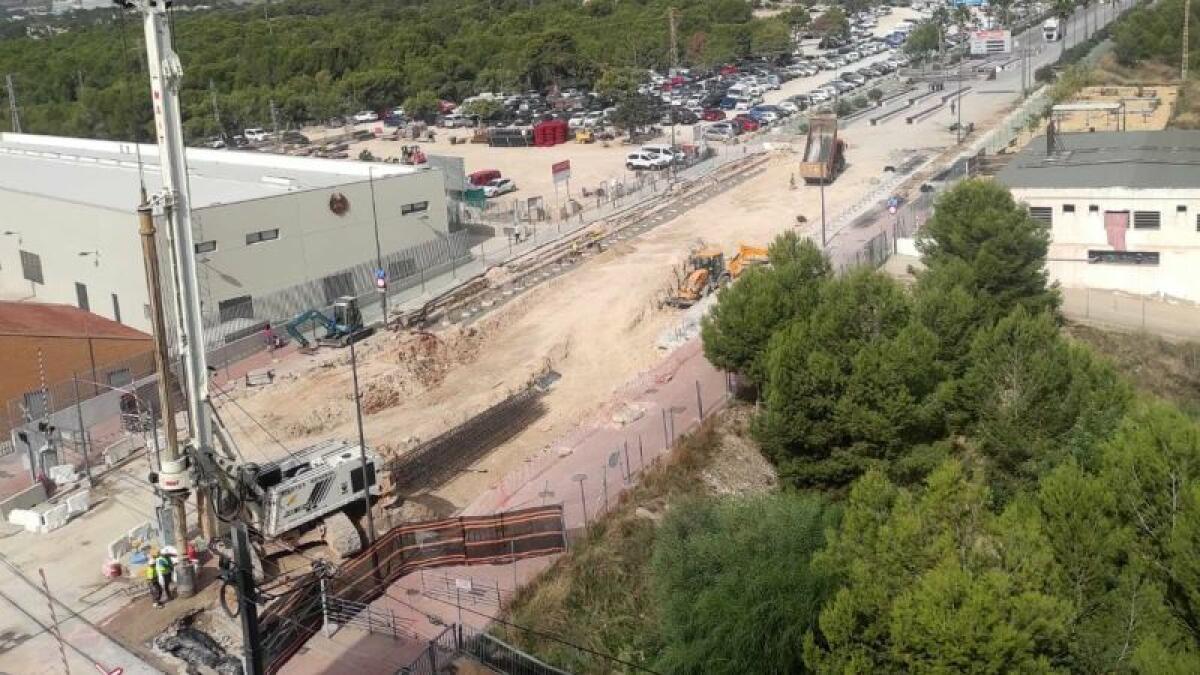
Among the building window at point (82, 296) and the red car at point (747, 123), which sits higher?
the red car at point (747, 123)

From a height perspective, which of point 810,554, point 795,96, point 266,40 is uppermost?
point 266,40

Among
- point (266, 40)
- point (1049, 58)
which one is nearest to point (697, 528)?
point (1049, 58)

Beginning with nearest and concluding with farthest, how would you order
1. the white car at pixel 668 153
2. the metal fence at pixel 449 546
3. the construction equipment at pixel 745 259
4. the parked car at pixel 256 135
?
the metal fence at pixel 449 546 → the construction equipment at pixel 745 259 → the white car at pixel 668 153 → the parked car at pixel 256 135

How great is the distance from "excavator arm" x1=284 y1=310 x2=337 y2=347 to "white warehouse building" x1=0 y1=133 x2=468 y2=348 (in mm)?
1216

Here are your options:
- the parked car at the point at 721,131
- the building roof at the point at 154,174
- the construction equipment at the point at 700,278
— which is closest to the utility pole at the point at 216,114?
the building roof at the point at 154,174

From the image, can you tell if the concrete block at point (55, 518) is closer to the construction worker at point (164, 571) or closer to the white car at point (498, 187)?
the construction worker at point (164, 571)

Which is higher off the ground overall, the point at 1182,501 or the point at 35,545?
the point at 1182,501

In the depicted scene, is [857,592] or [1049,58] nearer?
[857,592]

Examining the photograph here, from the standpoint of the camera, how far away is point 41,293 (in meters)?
34.8

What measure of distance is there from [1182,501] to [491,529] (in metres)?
9.48

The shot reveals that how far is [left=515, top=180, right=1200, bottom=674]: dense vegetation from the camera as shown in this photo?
11727mm

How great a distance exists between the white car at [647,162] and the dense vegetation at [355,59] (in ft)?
88.8

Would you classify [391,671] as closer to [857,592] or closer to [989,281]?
[857,592]

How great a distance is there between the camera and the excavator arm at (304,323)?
1186 inches
